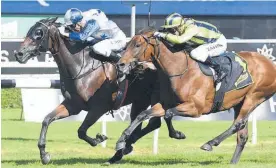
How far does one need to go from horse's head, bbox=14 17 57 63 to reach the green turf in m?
1.28

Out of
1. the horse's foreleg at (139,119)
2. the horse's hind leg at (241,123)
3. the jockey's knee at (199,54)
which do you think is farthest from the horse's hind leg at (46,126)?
the horse's hind leg at (241,123)

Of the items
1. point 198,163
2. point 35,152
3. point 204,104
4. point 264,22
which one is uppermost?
point 204,104

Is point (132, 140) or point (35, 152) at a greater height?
point (132, 140)

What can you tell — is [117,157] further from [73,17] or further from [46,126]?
[73,17]

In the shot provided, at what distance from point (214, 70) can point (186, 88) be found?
54 centimetres

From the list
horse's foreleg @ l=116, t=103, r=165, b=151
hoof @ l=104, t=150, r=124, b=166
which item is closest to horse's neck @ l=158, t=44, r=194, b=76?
horse's foreleg @ l=116, t=103, r=165, b=151

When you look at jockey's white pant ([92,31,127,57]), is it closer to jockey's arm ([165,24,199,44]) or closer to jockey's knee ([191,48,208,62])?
jockey's arm ([165,24,199,44])

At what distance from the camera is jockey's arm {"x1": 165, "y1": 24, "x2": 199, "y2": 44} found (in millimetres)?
10641

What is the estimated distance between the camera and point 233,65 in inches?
445

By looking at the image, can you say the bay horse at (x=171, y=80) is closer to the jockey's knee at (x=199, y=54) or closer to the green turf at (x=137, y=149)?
the jockey's knee at (x=199, y=54)

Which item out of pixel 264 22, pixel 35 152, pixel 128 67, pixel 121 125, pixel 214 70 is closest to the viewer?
pixel 128 67

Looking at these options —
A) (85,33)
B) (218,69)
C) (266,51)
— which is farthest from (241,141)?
(266,51)

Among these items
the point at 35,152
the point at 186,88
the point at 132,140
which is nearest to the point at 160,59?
the point at 186,88

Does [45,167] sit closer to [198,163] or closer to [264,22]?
[198,163]
